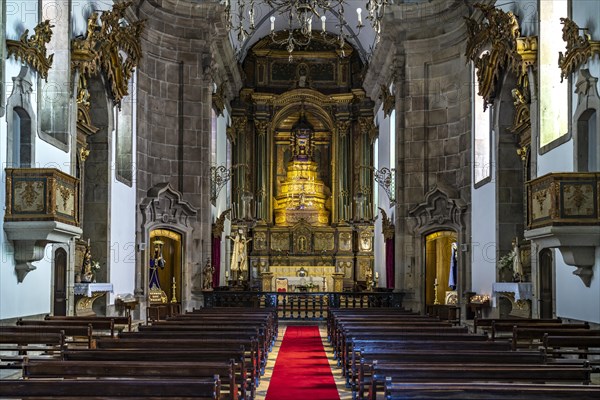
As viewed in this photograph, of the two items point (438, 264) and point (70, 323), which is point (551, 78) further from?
point (438, 264)

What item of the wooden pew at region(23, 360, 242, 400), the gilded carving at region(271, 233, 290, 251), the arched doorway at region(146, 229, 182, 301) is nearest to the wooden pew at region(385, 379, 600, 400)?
the wooden pew at region(23, 360, 242, 400)

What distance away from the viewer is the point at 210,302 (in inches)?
951

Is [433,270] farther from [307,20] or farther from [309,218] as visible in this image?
[307,20]

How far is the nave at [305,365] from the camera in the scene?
19.4 feet

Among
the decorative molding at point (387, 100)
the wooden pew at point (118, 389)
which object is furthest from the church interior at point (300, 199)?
the decorative molding at point (387, 100)

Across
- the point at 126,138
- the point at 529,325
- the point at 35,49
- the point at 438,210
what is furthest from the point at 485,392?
the point at 438,210

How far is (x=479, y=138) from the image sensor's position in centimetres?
2202

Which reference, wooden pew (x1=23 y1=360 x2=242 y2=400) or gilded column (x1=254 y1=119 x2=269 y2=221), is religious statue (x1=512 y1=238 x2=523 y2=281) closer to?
wooden pew (x1=23 y1=360 x2=242 y2=400)

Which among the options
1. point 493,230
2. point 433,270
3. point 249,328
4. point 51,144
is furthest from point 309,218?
point 249,328

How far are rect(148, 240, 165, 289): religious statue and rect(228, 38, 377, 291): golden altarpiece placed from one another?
28.5 ft

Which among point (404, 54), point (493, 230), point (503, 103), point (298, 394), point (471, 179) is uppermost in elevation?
point (404, 54)

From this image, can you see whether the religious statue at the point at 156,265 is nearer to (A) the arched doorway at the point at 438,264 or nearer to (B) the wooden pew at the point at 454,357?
(A) the arched doorway at the point at 438,264

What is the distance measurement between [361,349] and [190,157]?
15656 mm

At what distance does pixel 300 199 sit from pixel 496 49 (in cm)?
1576
